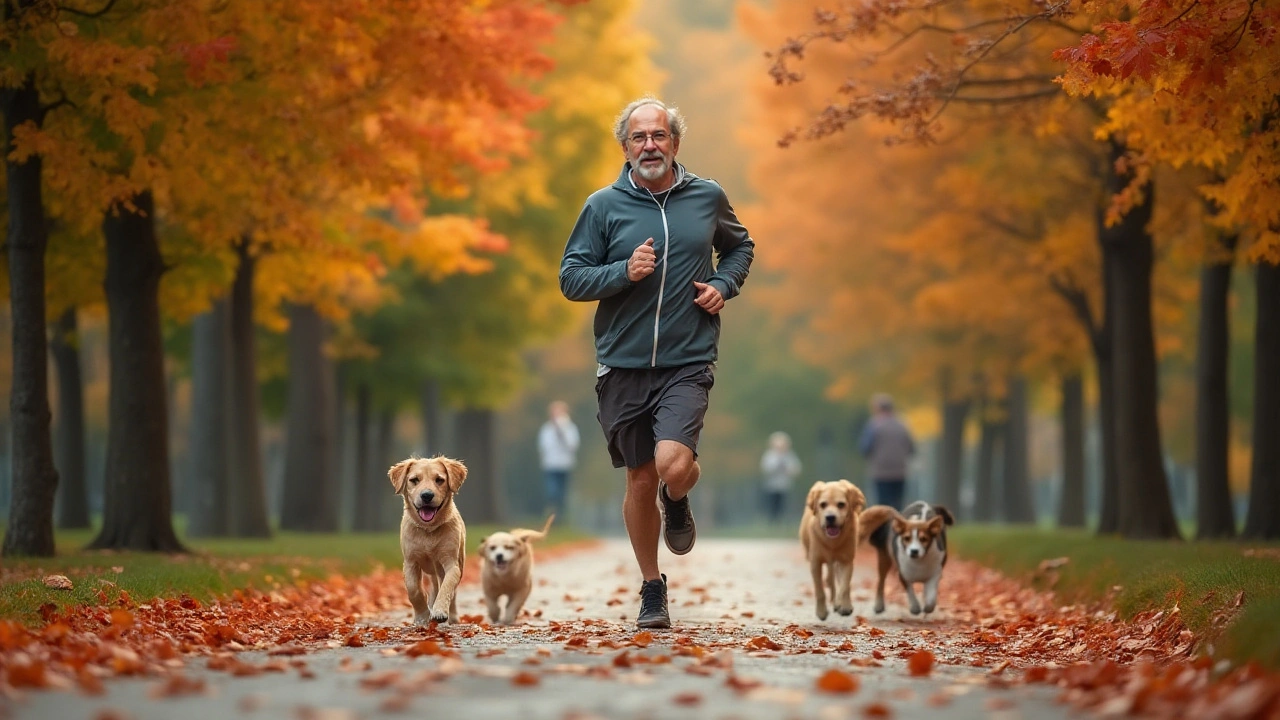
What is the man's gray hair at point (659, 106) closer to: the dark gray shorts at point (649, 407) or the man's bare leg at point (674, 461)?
the dark gray shorts at point (649, 407)

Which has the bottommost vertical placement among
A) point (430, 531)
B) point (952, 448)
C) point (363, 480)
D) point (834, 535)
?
point (834, 535)

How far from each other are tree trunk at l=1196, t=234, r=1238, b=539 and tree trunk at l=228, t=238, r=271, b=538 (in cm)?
1154

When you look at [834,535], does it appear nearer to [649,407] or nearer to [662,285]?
[649,407]

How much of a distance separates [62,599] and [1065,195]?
15.6 meters

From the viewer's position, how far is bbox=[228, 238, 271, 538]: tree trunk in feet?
69.3

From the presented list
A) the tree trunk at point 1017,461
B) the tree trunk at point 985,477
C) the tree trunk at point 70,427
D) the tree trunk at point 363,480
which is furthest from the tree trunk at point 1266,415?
the tree trunk at point 985,477

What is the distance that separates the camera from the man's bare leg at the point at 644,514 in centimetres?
922

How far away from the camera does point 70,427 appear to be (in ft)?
77.5

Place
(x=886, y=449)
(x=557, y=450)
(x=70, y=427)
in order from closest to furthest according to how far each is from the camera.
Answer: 1. (x=886, y=449)
2. (x=70, y=427)
3. (x=557, y=450)

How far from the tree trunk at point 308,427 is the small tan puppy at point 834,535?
1409 centimetres

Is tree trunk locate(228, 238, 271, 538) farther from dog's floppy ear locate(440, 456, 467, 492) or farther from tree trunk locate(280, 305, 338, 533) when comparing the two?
dog's floppy ear locate(440, 456, 467, 492)

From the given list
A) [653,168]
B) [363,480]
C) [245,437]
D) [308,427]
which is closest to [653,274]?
[653,168]

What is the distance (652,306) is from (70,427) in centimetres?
1693

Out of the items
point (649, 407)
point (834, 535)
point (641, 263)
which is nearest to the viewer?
point (641, 263)
